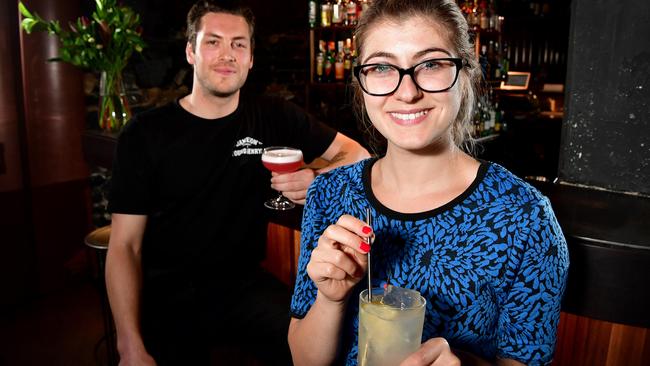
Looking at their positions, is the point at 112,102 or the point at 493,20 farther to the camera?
the point at 493,20

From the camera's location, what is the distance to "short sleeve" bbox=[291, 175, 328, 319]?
1.33 m

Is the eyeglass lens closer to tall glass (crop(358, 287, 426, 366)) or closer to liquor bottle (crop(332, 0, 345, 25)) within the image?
tall glass (crop(358, 287, 426, 366))

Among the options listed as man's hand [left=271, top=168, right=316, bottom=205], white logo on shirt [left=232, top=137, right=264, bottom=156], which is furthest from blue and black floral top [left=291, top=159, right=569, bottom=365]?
white logo on shirt [left=232, top=137, right=264, bottom=156]

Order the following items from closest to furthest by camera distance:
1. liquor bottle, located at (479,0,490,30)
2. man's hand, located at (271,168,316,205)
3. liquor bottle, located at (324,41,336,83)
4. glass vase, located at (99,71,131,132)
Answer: man's hand, located at (271,168,316,205) → glass vase, located at (99,71,131,132) → liquor bottle, located at (479,0,490,30) → liquor bottle, located at (324,41,336,83)

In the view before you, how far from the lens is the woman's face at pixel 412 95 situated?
121 cm

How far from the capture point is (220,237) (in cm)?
225

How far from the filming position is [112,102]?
3.53 m

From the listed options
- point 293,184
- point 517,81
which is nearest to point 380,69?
point 293,184

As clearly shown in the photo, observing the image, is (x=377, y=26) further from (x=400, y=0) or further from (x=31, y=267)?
(x=31, y=267)

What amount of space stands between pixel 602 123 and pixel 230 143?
1.49 m

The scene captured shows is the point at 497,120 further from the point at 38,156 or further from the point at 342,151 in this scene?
the point at 38,156

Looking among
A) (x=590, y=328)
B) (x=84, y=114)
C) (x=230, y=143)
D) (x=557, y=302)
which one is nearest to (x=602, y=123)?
(x=590, y=328)

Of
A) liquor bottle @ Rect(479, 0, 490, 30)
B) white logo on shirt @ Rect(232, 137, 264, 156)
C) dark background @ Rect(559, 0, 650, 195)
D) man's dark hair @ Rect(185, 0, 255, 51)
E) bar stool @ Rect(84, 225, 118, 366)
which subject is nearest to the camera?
dark background @ Rect(559, 0, 650, 195)

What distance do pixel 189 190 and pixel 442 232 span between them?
51.3 inches
